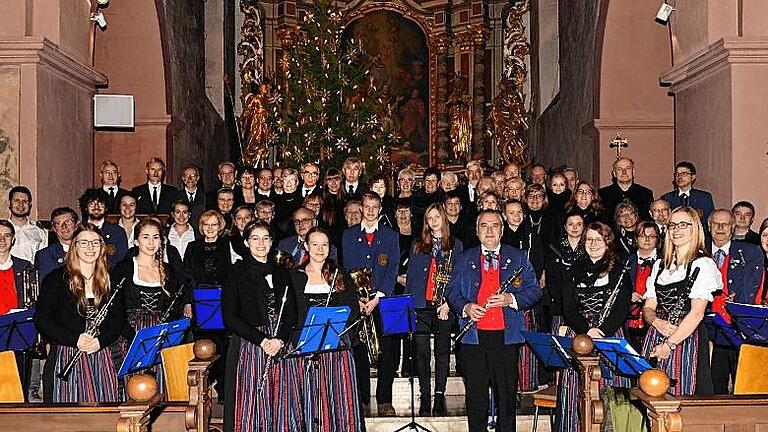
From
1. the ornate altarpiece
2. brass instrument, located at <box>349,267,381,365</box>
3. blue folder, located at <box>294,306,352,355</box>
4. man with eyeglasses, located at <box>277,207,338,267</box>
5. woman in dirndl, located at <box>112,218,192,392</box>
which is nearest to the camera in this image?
blue folder, located at <box>294,306,352,355</box>

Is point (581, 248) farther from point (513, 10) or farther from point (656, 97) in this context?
point (513, 10)

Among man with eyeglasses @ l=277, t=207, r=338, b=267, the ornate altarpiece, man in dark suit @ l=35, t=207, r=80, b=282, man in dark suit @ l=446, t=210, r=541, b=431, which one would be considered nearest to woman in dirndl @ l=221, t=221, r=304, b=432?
man in dark suit @ l=446, t=210, r=541, b=431

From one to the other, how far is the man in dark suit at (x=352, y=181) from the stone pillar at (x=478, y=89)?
920 cm

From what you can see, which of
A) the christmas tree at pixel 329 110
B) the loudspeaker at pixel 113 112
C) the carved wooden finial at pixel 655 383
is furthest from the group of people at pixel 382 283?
the christmas tree at pixel 329 110

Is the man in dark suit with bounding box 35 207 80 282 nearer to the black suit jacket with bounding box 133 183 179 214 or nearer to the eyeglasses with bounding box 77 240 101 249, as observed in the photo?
the eyeglasses with bounding box 77 240 101 249

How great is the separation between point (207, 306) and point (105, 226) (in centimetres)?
204

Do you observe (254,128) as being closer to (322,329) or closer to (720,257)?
(720,257)

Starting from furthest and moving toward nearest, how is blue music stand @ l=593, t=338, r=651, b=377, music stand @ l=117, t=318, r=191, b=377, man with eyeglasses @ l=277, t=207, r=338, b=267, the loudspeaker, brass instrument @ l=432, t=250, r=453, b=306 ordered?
the loudspeaker < brass instrument @ l=432, t=250, r=453, b=306 < man with eyeglasses @ l=277, t=207, r=338, b=267 < music stand @ l=117, t=318, r=191, b=377 < blue music stand @ l=593, t=338, r=651, b=377

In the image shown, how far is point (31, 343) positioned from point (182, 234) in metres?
2.81

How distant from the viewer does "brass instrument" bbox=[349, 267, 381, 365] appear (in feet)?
27.9

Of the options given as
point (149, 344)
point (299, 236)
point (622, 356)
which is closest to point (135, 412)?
point (149, 344)

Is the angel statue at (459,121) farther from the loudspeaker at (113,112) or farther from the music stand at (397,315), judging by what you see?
the music stand at (397,315)

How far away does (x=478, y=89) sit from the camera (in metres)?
20.2

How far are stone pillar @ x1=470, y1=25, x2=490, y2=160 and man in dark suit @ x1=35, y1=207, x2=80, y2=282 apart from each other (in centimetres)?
1134
